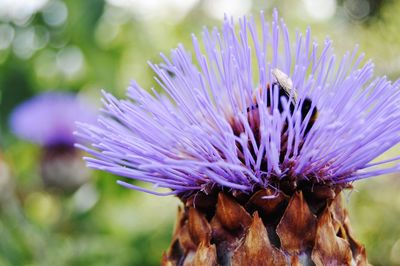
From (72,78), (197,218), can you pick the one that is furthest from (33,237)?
(197,218)

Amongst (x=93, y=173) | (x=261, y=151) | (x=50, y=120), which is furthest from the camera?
(x=93, y=173)

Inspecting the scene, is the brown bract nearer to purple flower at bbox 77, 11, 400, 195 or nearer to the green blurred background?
purple flower at bbox 77, 11, 400, 195

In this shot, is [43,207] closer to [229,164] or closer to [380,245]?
[380,245]

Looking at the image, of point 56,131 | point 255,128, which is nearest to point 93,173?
point 56,131

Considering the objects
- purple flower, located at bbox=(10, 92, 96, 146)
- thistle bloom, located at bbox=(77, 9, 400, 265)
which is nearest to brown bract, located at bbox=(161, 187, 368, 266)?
thistle bloom, located at bbox=(77, 9, 400, 265)

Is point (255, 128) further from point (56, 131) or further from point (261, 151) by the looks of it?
point (56, 131)

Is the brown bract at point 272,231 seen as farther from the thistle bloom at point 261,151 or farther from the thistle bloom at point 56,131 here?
the thistle bloom at point 56,131
